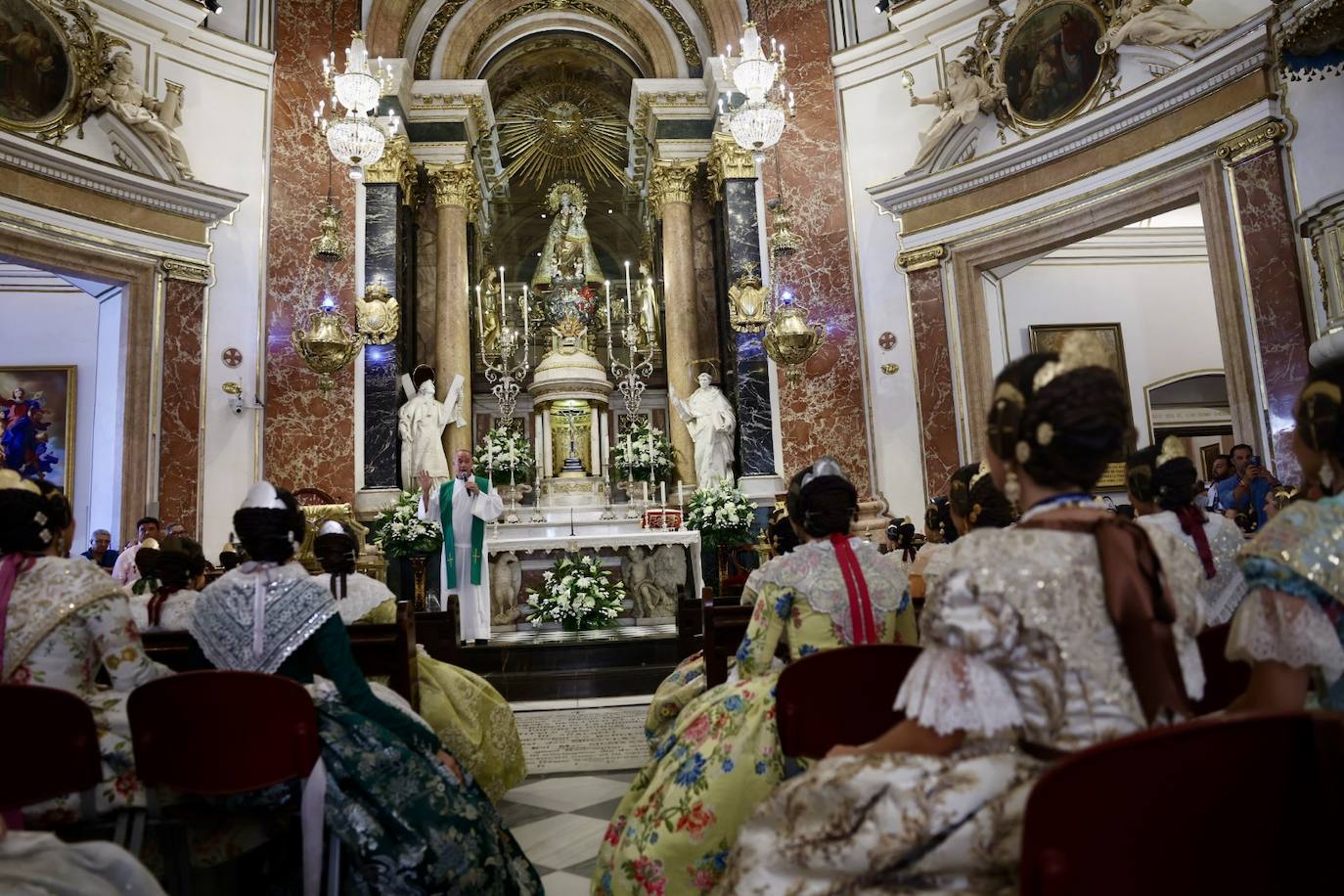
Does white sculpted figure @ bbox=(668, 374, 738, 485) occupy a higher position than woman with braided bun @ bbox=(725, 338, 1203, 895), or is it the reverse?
white sculpted figure @ bbox=(668, 374, 738, 485)

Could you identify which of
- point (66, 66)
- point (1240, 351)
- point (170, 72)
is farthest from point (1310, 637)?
point (170, 72)

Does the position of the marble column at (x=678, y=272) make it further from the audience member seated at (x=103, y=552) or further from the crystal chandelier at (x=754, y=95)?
the audience member seated at (x=103, y=552)

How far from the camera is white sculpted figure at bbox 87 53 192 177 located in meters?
10.4

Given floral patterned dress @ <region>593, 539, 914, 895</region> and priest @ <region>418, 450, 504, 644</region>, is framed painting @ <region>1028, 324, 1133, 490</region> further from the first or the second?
floral patterned dress @ <region>593, 539, 914, 895</region>

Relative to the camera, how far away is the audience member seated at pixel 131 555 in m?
8.66

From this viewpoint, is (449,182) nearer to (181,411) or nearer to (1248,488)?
(181,411)

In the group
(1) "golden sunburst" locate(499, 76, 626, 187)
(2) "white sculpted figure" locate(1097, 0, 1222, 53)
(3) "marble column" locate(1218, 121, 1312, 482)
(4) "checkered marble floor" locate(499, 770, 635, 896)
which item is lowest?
(4) "checkered marble floor" locate(499, 770, 635, 896)

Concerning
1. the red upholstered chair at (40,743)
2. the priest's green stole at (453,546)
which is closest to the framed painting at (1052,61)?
the priest's green stole at (453,546)

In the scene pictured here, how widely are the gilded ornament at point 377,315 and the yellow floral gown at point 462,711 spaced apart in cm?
796

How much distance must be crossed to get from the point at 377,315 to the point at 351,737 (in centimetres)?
988

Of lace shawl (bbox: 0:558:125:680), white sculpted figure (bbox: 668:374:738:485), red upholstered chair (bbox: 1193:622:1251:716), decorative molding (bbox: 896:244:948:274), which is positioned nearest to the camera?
red upholstered chair (bbox: 1193:622:1251:716)

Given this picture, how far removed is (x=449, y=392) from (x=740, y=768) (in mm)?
10139

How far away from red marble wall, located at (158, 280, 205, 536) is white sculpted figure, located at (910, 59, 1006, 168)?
9.02 meters

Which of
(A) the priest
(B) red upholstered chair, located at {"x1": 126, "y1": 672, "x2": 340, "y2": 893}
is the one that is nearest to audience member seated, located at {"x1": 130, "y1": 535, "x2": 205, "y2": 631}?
(B) red upholstered chair, located at {"x1": 126, "y1": 672, "x2": 340, "y2": 893}
